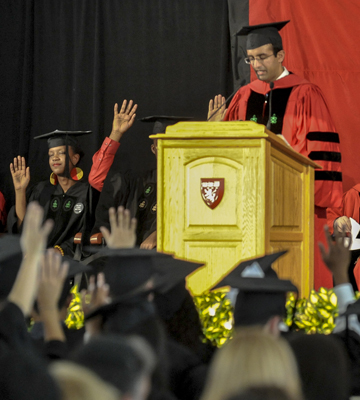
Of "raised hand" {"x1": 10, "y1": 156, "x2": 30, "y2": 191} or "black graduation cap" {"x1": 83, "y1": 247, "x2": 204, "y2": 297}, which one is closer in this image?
"black graduation cap" {"x1": 83, "y1": 247, "x2": 204, "y2": 297}

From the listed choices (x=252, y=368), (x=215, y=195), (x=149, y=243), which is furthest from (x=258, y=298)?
(x=149, y=243)

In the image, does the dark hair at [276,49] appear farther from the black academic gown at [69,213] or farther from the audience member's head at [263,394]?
the audience member's head at [263,394]

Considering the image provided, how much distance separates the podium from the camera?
308 centimetres

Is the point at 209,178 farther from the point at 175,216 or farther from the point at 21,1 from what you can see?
the point at 21,1

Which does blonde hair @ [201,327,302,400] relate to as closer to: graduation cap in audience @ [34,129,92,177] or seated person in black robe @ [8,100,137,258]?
seated person in black robe @ [8,100,137,258]

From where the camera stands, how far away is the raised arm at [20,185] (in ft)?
21.3

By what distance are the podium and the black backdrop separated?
3619mm

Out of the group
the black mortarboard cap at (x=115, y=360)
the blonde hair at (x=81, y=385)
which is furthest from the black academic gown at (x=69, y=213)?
the blonde hair at (x=81, y=385)

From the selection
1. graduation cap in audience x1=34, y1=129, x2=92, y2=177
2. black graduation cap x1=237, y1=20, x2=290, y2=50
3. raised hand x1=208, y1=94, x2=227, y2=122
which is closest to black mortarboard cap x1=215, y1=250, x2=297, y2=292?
black graduation cap x1=237, y1=20, x2=290, y2=50

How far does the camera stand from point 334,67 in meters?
6.21

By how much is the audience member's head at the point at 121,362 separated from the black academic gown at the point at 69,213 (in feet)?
16.3

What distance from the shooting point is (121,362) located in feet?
4.18

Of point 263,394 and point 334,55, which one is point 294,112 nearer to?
point 334,55

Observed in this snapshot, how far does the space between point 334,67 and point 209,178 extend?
11.7ft
